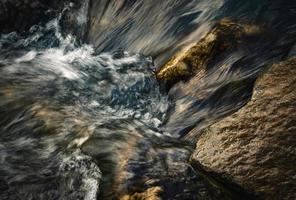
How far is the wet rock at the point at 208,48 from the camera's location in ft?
20.5

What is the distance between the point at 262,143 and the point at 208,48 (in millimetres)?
2523

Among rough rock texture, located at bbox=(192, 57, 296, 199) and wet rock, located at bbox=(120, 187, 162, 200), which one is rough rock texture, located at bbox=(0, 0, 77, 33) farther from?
wet rock, located at bbox=(120, 187, 162, 200)

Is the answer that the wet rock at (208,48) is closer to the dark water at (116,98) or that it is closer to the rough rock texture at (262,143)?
the dark water at (116,98)

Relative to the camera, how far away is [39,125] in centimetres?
570

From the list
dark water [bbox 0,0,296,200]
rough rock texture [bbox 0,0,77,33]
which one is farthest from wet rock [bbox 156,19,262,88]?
rough rock texture [bbox 0,0,77,33]

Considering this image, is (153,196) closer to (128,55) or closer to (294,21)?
(294,21)

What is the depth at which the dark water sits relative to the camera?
4367 millimetres

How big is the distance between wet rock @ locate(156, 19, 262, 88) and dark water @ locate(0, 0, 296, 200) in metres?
0.15

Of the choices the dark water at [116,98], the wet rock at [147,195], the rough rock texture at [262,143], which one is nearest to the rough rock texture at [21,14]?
the dark water at [116,98]

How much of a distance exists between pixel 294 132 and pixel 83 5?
6806mm

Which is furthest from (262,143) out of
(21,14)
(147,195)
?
(21,14)

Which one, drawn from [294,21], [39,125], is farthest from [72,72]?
[294,21]

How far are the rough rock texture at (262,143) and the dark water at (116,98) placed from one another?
266 mm

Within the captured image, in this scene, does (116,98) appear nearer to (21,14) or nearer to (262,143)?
(262,143)
